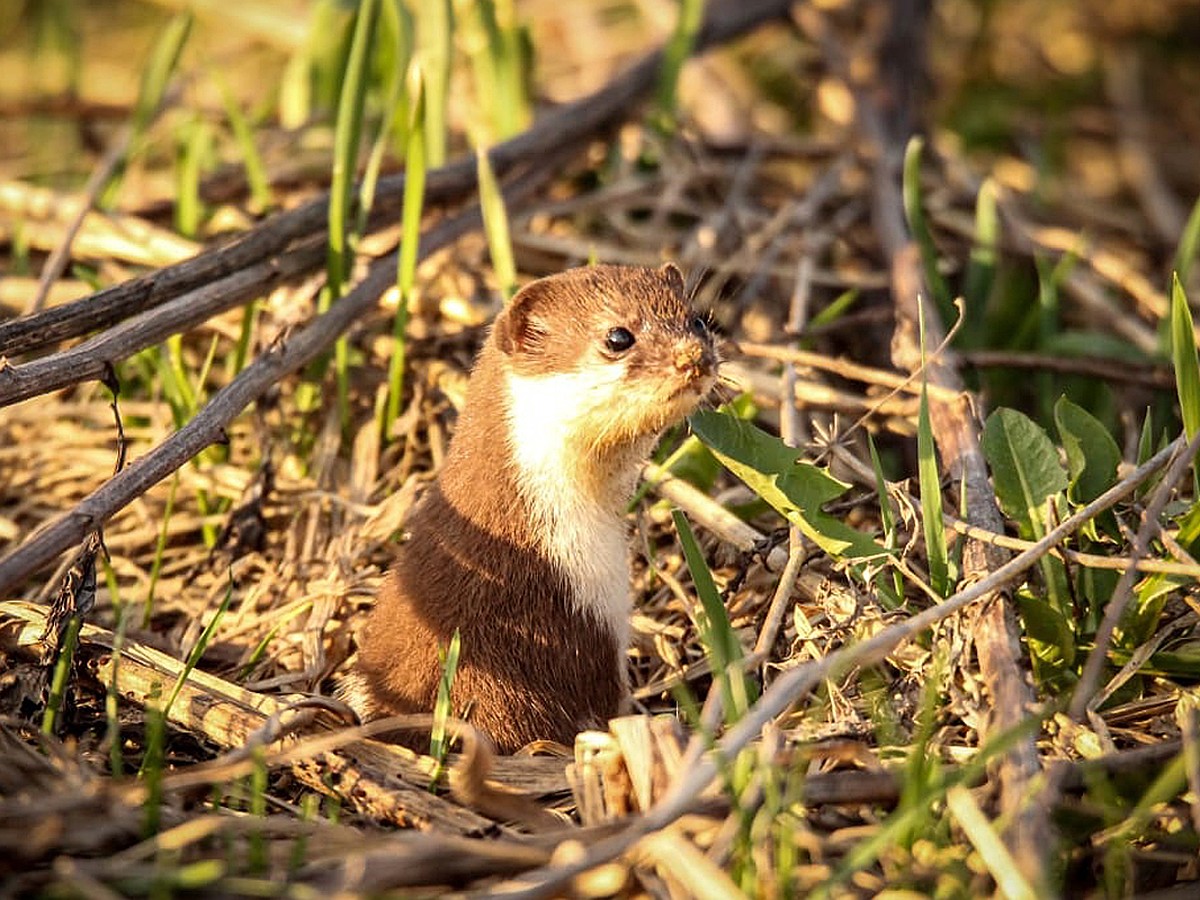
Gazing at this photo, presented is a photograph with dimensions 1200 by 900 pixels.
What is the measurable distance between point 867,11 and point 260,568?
3941 millimetres

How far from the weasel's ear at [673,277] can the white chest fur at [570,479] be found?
34 centimetres

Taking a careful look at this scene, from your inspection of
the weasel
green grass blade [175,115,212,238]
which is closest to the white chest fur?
the weasel

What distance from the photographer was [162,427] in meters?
4.49

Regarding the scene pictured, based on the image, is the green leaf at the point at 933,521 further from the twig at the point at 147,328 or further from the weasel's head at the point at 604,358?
the twig at the point at 147,328

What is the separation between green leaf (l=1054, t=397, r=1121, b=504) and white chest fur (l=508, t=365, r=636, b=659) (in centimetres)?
111

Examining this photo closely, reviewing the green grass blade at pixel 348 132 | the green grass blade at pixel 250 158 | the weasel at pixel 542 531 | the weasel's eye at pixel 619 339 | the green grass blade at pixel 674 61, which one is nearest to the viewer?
the weasel at pixel 542 531

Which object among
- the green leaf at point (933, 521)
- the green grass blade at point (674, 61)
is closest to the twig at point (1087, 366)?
the green leaf at point (933, 521)

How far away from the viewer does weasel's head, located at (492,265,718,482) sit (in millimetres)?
3562

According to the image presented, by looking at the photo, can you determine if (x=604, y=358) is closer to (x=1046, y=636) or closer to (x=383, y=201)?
(x=1046, y=636)

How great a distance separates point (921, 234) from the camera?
188 inches

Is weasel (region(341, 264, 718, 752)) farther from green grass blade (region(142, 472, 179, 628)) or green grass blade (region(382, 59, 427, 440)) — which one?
green grass blade (region(382, 59, 427, 440))

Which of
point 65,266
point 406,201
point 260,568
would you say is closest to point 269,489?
point 260,568

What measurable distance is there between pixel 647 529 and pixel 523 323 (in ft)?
2.71

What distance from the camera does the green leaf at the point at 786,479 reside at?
3553mm
